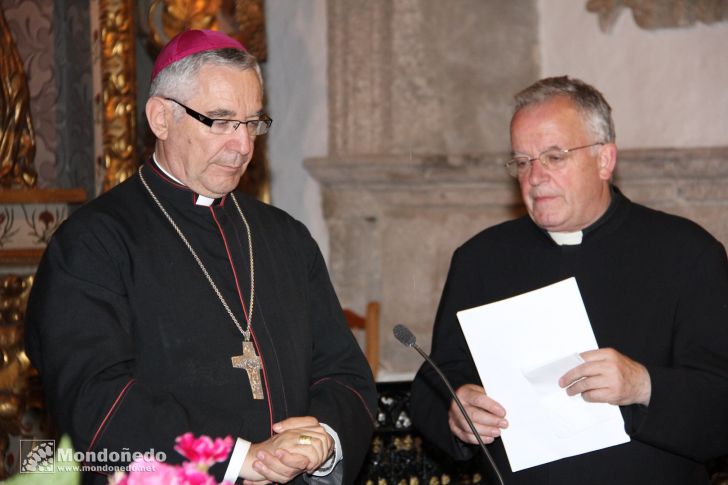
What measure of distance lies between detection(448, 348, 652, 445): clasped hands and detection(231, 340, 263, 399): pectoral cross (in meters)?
0.59

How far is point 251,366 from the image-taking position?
278cm

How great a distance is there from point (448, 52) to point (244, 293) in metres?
3.25

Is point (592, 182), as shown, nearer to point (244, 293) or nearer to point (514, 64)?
point (244, 293)

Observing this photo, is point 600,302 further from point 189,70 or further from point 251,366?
point 189,70

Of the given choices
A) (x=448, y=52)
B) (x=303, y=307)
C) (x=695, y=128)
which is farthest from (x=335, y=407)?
(x=448, y=52)

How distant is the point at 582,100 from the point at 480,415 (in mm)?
933

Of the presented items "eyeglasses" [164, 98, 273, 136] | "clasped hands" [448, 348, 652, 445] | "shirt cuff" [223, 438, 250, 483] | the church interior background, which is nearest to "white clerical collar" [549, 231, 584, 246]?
"clasped hands" [448, 348, 652, 445]

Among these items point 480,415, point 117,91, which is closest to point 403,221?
point 117,91

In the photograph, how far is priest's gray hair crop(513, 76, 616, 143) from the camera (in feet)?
9.98

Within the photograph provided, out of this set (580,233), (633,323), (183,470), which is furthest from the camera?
(580,233)

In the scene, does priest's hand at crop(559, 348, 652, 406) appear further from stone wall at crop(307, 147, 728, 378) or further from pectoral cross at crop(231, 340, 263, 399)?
stone wall at crop(307, 147, 728, 378)

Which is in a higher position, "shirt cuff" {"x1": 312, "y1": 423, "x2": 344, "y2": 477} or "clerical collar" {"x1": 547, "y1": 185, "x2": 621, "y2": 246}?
"clerical collar" {"x1": 547, "y1": 185, "x2": 621, "y2": 246}

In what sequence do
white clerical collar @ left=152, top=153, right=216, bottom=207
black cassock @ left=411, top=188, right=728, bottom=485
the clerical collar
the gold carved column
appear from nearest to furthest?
black cassock @ left=411, top=188, right=728, bottom=485
white clerical collar @ left=152, top=153, right=216, bottom=207
the clerical collar
the gold carved column

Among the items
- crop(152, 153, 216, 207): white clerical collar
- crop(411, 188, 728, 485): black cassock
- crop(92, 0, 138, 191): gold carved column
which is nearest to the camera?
crop(411, 188, 728, 485): black cassock
